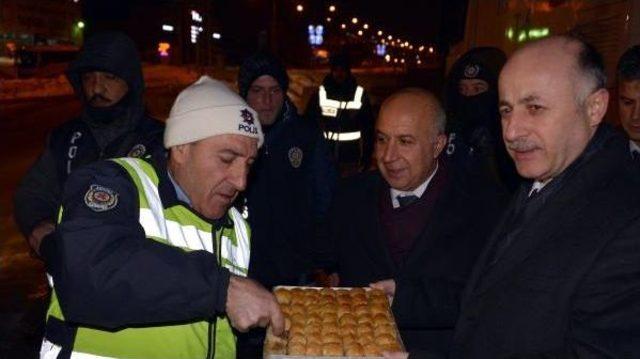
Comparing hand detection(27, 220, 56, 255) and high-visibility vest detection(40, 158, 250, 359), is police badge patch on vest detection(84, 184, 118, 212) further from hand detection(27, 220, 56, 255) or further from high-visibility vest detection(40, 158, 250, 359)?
hand detection(27, 220, 56, 255)

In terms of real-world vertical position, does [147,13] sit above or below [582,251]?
above

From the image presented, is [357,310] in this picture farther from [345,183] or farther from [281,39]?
[281,39]

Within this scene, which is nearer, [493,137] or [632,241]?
[632,241]

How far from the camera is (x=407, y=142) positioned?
3.32 meters

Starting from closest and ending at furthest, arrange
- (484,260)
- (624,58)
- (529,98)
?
(529,98)
(484,260)
(624,58)

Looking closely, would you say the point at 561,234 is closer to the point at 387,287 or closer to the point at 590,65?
the point at 590,65

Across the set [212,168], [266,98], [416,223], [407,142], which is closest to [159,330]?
[212,168]

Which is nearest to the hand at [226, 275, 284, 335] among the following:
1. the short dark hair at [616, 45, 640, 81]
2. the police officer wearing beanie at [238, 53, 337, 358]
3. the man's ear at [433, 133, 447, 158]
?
the man's ear at [433, 133, 447, 158]

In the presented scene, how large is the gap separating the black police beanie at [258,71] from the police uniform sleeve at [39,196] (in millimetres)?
1777

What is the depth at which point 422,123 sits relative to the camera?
3328 millimetres

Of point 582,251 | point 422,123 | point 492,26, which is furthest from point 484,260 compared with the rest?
point 492,26

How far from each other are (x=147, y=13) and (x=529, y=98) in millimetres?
68758

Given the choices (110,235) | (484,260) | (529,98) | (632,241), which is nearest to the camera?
(632,241)

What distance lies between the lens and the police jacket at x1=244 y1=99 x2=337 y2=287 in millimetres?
4191
